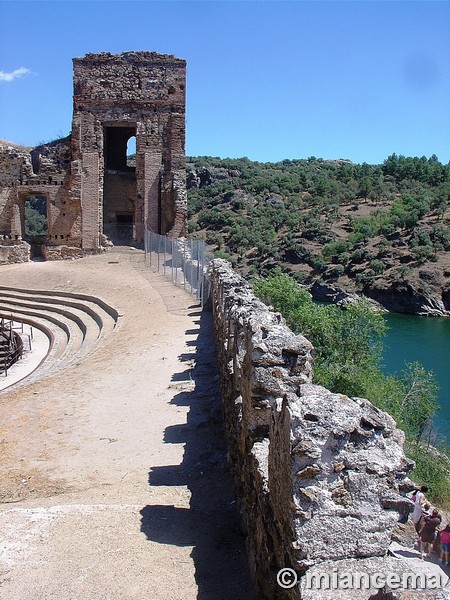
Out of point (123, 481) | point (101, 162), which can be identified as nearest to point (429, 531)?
point (123, 481)

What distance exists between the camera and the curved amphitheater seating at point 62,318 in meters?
16.0

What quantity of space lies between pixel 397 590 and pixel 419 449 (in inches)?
604

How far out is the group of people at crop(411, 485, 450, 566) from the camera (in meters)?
6.24

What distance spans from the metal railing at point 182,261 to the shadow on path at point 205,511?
9081mm

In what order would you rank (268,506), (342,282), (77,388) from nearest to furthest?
(268,506) < (77,388) < (342,282)

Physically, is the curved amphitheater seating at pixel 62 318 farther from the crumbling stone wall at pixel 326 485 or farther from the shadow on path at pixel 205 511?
the crumbling stone wall at pixel 326 485

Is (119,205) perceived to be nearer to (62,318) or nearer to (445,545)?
(62,318)

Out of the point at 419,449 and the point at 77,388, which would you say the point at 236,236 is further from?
the point at 77,388

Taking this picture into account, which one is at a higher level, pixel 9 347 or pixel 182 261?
pixel 182 261

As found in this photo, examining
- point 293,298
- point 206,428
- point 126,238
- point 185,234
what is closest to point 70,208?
point 126,238

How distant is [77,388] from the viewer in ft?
36.4

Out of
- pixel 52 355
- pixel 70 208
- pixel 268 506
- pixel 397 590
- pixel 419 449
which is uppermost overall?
pixel 70 208

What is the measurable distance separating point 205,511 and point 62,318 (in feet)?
50.2

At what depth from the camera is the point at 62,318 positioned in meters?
20.2
